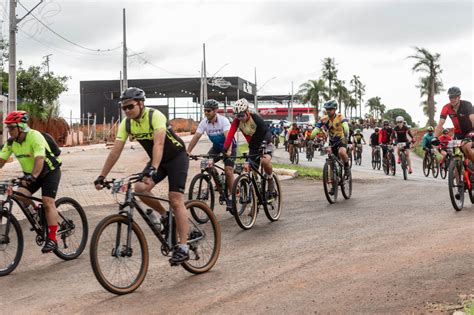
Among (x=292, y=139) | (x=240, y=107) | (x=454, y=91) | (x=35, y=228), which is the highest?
(x=454, y=91)

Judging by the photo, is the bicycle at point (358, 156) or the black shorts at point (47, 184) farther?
the bicycle at point (358, 156)

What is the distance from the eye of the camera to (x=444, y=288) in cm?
640

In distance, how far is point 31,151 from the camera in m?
8.47

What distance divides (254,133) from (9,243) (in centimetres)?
448

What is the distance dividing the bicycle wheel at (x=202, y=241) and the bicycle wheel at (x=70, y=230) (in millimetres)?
1989

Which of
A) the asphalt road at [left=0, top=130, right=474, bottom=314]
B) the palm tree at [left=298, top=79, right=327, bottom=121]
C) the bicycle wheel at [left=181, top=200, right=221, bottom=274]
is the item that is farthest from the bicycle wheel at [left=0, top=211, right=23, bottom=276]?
the palm tree at [left=298, top=79, right=327, bottom=121]

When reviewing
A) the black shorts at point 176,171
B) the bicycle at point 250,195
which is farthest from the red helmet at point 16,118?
the bicycle at point 250,195

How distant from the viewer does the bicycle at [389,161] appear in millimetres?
25000

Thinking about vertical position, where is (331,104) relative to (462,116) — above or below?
above

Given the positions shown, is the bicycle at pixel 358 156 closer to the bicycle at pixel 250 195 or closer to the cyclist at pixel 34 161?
the bicycle at pixel 250 195

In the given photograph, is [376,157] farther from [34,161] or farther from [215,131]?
[34,161]

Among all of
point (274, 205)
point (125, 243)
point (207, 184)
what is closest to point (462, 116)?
point (274, 205)

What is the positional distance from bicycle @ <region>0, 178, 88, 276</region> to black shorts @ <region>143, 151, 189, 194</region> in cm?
181

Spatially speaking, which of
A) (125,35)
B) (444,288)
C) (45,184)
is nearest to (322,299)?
(444,288)
